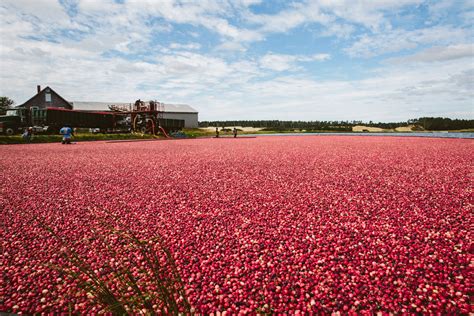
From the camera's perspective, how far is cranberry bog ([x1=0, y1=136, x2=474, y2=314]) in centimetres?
308

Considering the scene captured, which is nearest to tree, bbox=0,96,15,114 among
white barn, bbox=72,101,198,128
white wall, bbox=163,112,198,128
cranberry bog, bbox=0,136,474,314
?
white barn, bbox=72,101,198,128

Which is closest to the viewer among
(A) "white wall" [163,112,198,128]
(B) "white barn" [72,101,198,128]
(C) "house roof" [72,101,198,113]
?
(C) "house roof" [72,101,198,113]

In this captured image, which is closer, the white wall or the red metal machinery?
the red metal machinery

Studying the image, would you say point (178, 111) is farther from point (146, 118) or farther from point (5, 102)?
point (5, 102)

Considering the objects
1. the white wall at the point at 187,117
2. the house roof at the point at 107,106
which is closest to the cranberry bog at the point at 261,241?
the house roof at the point at 107,106

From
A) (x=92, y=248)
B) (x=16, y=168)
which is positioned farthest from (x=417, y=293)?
(x=16, y=168)

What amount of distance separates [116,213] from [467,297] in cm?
624

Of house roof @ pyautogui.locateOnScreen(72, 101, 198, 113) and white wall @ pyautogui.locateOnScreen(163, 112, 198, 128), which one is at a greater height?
house roof @ pyautogui.locateOnScreen(72, 101, 198, 113)

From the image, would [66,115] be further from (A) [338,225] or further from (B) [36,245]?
(A) [338,225]

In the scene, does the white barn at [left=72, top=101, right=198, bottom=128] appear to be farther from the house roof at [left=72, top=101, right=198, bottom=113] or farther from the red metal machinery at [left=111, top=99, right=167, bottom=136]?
the red metal machinery at [left=111, top=99, right=167, bottom=136]

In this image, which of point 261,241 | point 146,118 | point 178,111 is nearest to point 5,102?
point 178,111

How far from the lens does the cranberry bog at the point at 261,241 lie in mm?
3080

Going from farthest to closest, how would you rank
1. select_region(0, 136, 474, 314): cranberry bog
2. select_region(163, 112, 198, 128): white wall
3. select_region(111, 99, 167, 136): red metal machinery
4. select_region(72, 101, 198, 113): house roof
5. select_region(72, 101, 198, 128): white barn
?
select_region(163, 112, 198, 128): white wall < select_region(72, 101, 198, 128): white barn < select_region(72, 101, 198, 113): house roof < select_region(111, 99, 167, 136): red metal machinery < select_region(0, 136, 474, 314): cranberry bog

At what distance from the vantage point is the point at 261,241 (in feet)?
14.5
